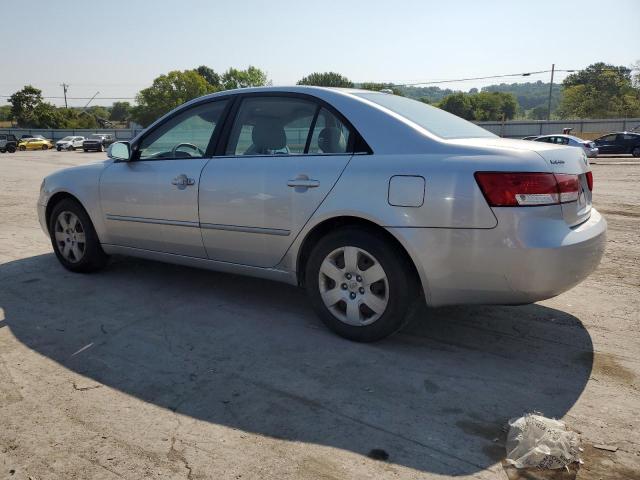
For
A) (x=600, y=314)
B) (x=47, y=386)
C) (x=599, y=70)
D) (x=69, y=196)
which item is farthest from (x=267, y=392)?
(x=599, y=70)

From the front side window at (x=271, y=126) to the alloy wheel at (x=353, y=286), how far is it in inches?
33.2

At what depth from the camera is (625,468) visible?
2.22m

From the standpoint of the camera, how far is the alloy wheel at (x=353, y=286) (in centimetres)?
334

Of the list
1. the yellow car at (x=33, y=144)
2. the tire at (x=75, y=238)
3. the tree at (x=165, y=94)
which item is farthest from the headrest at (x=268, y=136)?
the tree at (x=165, y=94)

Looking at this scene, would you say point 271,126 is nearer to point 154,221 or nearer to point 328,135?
point 328,135

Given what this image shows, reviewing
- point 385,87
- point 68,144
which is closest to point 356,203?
point 385,87

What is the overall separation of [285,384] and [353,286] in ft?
2.62

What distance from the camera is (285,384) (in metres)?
2.97

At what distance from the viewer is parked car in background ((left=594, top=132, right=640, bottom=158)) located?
2691 cm

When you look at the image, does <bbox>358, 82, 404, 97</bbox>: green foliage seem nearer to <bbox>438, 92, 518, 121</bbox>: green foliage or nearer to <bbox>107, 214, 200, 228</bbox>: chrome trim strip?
<bbox>107, 214, 200, 228</bbox>: chrome trim strip

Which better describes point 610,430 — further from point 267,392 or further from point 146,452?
point 146,452

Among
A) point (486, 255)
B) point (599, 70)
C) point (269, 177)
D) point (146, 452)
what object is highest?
point (599, 70)

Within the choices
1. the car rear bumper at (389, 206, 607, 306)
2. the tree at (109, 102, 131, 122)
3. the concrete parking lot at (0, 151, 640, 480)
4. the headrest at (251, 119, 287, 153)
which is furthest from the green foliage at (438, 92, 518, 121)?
the car rear bumper at (389, 206, 607, 306)

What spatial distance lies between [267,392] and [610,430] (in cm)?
170
